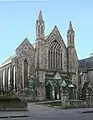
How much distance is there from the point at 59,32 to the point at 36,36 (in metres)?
6.45

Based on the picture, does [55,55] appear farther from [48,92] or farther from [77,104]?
[77,104]

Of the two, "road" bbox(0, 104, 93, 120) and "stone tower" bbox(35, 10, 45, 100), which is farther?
"stone tower" bbox(35, 10, 45, 100)

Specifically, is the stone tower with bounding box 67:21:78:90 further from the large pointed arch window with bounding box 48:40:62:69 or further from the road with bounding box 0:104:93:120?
the road with bounding box 0:104:93:120

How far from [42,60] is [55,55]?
3.95 meters

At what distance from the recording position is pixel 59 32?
6081cm

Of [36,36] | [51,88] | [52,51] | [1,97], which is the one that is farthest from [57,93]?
[1,97]

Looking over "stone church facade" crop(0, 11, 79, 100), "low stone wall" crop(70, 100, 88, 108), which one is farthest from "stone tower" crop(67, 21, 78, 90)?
"low stone wall" crop(70, 100, 88, 108)

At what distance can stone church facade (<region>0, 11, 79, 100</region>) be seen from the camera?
5512 cm

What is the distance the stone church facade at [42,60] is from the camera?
55.1 metres

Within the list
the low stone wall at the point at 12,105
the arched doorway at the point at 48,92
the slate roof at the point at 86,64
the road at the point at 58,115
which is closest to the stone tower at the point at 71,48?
the slate roof at the point at 86,64

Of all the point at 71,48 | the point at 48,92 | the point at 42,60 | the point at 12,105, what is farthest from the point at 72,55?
the point at 12,105

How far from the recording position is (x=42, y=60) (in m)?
56.5

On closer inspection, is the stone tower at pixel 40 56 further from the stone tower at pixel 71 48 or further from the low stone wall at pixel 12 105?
the low stone wall at pixel 12 105

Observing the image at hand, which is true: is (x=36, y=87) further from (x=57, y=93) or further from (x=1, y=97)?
(x=1, y=97)
